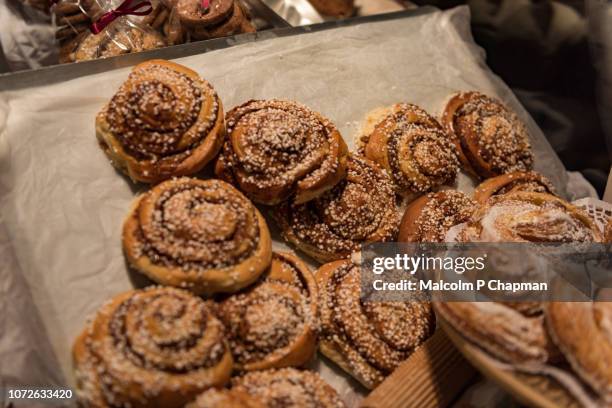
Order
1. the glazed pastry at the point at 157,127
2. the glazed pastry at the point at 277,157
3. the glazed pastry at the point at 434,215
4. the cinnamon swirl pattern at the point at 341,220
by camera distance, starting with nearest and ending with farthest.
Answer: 1. the glazed pastry at the point at 157,127
2. the glazed pastry at the point at 277,157
3. the cinnamon swirl pattern at the point at 341,220
4. the glazed pastry at the point at 434,215

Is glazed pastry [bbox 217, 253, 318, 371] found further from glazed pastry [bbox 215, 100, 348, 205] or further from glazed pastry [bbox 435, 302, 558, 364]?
glazed pastry [bbox 435, 302, 558, 364]

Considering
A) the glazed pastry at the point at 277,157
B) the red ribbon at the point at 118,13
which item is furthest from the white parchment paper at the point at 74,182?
the red ribbon at the point at 118,13

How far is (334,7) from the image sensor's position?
346cm

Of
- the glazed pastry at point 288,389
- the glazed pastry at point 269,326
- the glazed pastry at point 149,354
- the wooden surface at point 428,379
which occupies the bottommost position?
the wooden surface at point 428,379

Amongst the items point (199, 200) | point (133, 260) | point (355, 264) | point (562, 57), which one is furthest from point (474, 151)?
point (133, 260)

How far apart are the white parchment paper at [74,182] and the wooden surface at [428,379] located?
24cm

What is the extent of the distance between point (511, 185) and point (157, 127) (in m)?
1.56

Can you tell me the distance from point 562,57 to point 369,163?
1678 millimetres

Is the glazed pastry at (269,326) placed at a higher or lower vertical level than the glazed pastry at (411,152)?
lower

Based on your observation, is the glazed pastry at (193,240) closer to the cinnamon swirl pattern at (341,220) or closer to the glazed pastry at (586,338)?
the cinnamon swirl pattern at (341,220)

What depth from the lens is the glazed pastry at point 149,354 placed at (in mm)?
1499

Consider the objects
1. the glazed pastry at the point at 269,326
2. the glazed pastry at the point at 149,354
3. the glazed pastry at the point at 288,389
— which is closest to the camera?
the glazed pastry at the point at 149,354

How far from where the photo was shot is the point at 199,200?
181 cm

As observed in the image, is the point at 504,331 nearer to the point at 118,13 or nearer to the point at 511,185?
the point at 511,185
